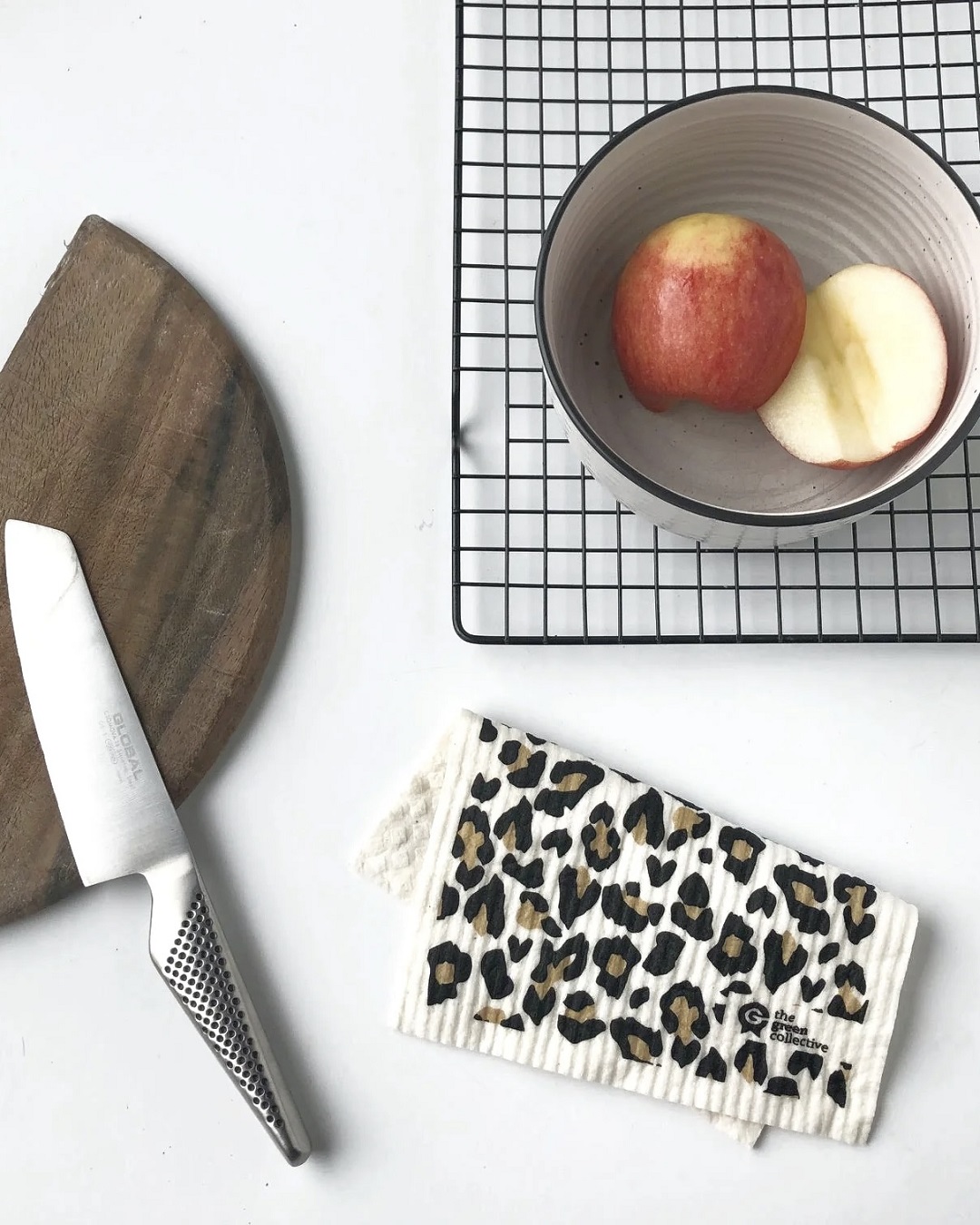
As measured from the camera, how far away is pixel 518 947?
0.59 m

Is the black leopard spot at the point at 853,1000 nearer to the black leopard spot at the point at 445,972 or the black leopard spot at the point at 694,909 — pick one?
the black leopard spot at the point at 694,909

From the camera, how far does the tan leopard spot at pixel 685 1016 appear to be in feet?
1.92

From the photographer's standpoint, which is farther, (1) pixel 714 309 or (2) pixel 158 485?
(2) pixel 158 485

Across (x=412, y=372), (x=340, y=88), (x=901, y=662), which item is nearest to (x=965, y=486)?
(x=901, y=662)

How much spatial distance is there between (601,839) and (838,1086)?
0.19m

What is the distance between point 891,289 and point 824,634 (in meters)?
0.19

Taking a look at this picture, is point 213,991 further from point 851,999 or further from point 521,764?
point 851,999

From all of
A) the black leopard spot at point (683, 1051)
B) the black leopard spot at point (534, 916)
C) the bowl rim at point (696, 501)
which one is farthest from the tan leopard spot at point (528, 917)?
the bowl rim at point (696, 501)

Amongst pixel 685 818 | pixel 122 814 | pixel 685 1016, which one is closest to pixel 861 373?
pixel 685 818

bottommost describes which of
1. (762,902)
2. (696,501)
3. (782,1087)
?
(782,1087)

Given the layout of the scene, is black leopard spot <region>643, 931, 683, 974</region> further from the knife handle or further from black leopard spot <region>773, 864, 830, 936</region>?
the knife handle

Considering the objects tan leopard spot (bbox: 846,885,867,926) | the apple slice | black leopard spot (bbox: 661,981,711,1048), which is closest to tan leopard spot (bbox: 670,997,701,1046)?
black leopard spot (bbox: 661,981,711,1048)

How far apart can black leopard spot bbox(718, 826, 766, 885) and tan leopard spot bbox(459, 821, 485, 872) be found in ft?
0.45

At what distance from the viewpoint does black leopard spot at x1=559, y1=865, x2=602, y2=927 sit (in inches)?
23.3
